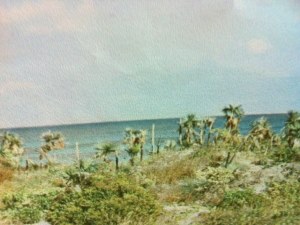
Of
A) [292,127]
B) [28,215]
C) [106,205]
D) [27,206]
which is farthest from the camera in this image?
[292,127]

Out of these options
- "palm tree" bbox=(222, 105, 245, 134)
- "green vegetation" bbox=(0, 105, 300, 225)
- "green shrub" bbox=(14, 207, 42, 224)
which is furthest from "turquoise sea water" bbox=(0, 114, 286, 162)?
"green shrub" bbox=(14, 207, 42, 224)

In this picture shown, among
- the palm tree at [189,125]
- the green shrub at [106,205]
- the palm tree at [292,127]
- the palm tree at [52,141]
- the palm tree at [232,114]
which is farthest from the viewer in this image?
the palm tree at [189,125]

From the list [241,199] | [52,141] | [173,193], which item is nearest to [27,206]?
[173,193]

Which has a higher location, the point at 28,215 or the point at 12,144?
the point at 12,144

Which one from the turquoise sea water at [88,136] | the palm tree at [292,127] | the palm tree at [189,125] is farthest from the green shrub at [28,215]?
the turquoise sea water at [88,136]

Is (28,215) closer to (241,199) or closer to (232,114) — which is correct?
(241,199)

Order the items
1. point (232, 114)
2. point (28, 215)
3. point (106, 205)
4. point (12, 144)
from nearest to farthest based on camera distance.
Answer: point (106, 205)
point (28, 215)
point (232, 114)
point (12, 144)

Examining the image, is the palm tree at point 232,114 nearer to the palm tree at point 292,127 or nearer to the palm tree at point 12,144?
the palm tree at point 292,127

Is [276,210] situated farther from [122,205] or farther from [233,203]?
[122,205]

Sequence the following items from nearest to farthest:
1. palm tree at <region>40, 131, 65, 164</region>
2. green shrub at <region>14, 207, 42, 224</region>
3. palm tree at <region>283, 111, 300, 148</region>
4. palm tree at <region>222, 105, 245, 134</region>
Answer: green shrub at <region>14, 207, 42, 224</region> < palm tree at <region>283, 111, 300, 148</region> < palm tree at <region>222, 105, 245, 134</region> < palm tree at <region>40, 131, 65, 164</region>

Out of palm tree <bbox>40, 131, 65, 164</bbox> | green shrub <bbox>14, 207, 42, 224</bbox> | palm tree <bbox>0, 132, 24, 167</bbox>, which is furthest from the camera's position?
palm tree <bbox>40, 131, 65, 164</bbox>

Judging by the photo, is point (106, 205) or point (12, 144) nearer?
point (106, 205)

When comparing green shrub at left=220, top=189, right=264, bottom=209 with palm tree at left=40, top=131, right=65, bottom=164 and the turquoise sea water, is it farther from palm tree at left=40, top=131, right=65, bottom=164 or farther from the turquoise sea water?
the turquoise sea water

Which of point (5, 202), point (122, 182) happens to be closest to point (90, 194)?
point (122, 182)
